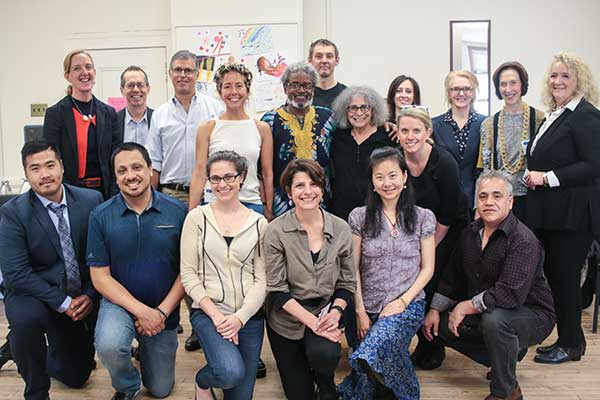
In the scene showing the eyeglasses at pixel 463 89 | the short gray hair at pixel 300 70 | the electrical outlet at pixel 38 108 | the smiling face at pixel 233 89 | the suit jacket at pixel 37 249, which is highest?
the electrical outlet at pixel 38 108

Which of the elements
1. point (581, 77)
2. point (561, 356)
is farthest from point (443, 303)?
point (581, 77)

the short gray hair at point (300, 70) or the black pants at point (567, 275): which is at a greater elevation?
the short gray hair at point (300, 70)

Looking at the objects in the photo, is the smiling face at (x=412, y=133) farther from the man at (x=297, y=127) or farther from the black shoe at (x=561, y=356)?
the black shoe at (x=561, y=356)

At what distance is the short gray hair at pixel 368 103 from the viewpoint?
101 inches

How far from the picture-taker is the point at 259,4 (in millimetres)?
4484

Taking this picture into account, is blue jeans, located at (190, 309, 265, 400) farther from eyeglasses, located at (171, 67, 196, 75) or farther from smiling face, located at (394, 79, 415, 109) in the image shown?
smiling face, located at (394, 79, 415, 109)

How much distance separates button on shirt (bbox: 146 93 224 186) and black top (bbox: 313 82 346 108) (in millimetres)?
688

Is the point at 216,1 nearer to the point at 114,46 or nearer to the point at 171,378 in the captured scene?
the point at 114,46

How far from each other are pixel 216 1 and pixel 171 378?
3391 millimetres

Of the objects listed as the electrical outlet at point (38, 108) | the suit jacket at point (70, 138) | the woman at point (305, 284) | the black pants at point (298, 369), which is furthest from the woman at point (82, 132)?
the electrical outlet at point (38, 108)

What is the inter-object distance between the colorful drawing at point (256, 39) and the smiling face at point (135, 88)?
166cm

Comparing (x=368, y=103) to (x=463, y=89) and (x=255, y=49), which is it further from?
(x=255, y=49)

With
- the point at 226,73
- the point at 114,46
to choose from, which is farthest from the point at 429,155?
the point at 114,46

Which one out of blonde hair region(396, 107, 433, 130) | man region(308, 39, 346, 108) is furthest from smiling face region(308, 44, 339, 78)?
blonde hair region(396, 107, 433, 130)
